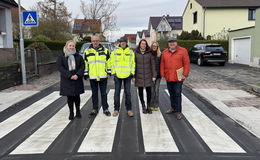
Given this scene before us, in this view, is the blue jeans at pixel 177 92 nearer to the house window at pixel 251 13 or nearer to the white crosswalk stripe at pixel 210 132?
the white crosswalk stripe at pixel 210 132

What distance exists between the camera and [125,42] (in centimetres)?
537

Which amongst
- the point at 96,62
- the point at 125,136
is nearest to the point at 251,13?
the point at 96,62

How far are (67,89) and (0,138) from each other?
1577mm

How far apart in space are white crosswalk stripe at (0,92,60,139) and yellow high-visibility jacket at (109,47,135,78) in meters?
2.39

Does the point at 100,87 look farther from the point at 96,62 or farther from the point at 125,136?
the point at 125,136

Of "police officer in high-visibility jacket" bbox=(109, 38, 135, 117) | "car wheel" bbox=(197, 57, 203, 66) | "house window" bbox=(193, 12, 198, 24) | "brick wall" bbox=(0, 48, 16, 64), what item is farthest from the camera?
"house window" bbox=(193, 12, 198, 24)

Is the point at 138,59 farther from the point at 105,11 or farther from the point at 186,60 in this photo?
the point at 105,11

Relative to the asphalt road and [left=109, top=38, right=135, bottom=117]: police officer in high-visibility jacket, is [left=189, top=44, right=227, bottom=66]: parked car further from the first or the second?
[left=109, top=38, right=135, bottom=117]: police officer in high-visibility jacket

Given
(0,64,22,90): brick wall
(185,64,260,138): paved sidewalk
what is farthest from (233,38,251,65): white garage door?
(0,64,22,90): brick wall

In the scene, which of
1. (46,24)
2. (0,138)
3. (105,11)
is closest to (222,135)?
(0,138)

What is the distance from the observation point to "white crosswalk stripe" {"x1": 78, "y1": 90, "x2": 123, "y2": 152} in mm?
3873

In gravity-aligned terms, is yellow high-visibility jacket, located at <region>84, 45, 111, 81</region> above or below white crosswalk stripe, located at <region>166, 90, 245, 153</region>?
above

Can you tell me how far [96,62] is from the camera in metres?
5.39

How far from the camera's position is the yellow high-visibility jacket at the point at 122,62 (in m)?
5.38
